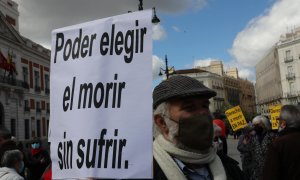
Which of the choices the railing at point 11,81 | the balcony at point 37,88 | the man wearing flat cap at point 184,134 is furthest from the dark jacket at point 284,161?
the balcony at point 37,88

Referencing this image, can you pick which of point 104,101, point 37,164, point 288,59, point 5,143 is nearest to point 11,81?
point 37,164

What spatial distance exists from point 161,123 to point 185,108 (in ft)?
0.61

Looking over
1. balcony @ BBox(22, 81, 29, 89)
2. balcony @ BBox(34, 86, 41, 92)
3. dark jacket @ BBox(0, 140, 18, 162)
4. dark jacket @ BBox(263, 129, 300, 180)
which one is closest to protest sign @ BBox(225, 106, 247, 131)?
dark jacket @ BBox(0, 140, 18, 162)

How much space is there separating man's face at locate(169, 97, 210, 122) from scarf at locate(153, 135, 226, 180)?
17 centimetres

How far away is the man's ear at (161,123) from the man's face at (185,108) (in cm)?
8

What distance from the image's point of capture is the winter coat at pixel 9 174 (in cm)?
479

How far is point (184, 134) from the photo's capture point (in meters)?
2.48

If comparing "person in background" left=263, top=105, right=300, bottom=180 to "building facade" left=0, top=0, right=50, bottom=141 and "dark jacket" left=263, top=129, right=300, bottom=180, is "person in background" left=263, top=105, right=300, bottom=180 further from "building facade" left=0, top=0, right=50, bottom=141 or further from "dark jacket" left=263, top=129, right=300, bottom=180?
"building facade" left=0, top=0, right=50, bottom=141

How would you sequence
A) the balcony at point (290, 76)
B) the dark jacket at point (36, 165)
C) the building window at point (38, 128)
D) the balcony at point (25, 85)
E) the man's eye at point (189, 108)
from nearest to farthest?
the man's eye at point (189, 108), the dark jacket at point (36, 165), the balcony at point (25, 85), the building window at point (38, 128), the balcony at point (290, 76)

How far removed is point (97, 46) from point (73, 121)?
1.57ft

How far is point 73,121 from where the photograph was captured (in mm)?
2605

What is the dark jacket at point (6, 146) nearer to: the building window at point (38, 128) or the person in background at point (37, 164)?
the person in background at point (37, 164)

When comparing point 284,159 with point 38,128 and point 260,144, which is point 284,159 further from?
point 38,128

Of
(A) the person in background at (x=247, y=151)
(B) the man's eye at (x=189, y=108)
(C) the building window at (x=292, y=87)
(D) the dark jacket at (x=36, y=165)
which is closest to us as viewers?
(B) the man's eye at (x=189, y=108)
